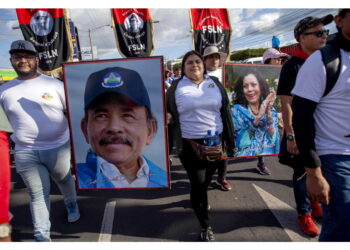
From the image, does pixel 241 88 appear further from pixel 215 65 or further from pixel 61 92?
pixel 61 92

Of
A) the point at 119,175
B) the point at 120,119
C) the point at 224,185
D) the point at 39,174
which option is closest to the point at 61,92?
the point at 120,119

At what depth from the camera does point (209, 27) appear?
226 inches

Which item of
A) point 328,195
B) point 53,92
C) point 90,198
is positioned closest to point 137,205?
point 90,198

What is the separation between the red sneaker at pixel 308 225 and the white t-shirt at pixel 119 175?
64.2 inches

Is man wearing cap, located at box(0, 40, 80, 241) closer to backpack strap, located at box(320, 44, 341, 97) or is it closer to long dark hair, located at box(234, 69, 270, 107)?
long dark hair, located at box(234, 69, 270, 107)

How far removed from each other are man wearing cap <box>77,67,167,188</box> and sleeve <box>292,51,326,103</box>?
128 cm

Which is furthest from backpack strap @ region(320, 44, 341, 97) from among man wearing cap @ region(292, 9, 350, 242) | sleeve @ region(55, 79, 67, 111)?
sleeve @ region(55, 79, 67, 111)

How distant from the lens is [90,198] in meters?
3.37

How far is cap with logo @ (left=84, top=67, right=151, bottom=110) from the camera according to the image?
7.04 feet

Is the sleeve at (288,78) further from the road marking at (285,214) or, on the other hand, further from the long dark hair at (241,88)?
the road marking at (285,214)

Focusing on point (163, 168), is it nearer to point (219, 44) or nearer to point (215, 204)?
point (215, 204)

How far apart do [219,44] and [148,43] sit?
1.82m

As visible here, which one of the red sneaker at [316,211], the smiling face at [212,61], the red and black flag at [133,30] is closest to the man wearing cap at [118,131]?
the smiling face at [212,61]

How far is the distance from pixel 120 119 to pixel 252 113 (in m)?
1.75
